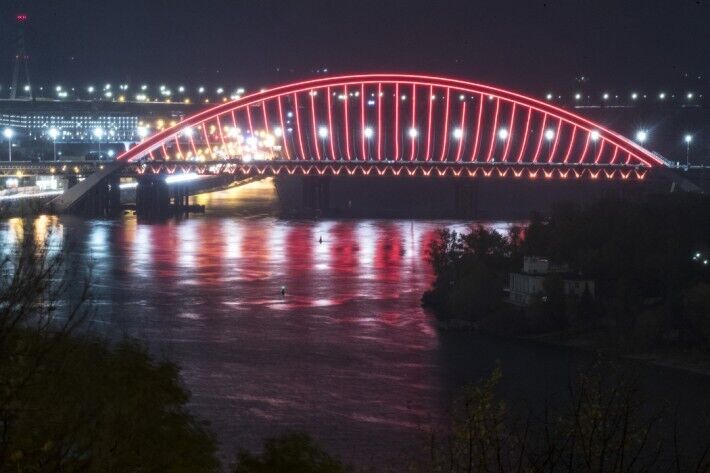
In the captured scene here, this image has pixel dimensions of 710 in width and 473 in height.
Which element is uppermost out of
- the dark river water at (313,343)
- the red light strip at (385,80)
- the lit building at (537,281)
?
the red light strip at (385,80)

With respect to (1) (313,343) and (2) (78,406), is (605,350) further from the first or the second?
(2) (78,406)

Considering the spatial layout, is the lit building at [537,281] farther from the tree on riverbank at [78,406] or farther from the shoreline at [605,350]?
the tree on riverbank at [78,406]

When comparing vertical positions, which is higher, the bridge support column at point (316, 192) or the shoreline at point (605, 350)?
the bridge support column at point (316, 192)

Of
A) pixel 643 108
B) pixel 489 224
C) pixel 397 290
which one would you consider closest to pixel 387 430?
pixel 397 290

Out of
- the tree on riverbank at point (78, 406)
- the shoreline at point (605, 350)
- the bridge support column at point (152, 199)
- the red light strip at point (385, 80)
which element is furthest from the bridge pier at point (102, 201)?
the tree on riverbank at point (78, 406)

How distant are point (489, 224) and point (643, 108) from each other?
12766mm

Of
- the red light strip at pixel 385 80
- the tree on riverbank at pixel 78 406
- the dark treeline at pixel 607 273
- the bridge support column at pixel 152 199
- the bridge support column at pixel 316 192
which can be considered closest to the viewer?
the tree on riverbank at pixel 78 406

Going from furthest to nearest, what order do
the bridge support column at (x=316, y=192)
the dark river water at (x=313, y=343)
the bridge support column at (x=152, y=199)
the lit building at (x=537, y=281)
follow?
1. the bridge support column at (x=316, y=192)
2. the bridge support column at (x=152, y=199)
3. the lit building at (x=537, y=281)
4. the dark river water at (x=313, y=343)

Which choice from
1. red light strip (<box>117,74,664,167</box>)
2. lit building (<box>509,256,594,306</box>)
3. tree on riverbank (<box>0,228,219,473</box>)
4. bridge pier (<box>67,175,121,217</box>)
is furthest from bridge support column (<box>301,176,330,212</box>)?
tree on riverbank (<box>0,228,219,473</box>)

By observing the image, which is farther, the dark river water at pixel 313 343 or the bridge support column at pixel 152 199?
the bridge support column at pixel 152 199

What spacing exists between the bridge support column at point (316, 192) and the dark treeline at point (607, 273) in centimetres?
1190

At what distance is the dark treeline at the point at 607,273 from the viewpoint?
11.3 m

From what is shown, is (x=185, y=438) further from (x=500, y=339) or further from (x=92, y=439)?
(x=500, y=339)

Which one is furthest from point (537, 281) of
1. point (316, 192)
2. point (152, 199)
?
point (316, 192)
